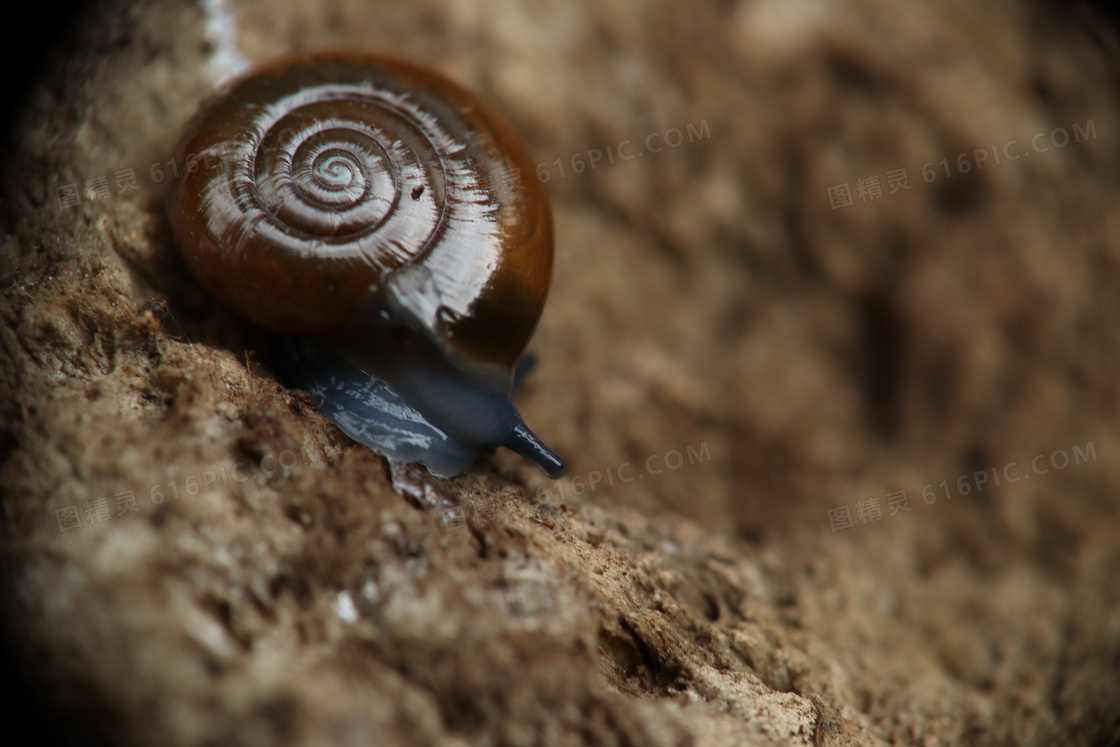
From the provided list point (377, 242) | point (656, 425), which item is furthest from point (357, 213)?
point (656, 425)

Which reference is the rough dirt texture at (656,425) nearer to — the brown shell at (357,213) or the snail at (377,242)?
the snail at (377,242)

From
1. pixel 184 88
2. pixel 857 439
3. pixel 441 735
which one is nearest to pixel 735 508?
pixel 857 439

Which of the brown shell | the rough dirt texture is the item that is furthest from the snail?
the rough dirt texture

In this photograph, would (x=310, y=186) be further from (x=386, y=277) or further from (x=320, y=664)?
(x=320, y=664)

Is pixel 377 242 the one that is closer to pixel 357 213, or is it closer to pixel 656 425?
pixel 357 213

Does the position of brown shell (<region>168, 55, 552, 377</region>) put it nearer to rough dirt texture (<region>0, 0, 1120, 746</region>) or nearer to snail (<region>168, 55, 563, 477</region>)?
snail (<region>168, 55, 563, 477</region>)

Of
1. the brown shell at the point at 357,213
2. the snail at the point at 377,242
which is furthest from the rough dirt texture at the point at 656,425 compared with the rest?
the brown shell at the point at 357,213
